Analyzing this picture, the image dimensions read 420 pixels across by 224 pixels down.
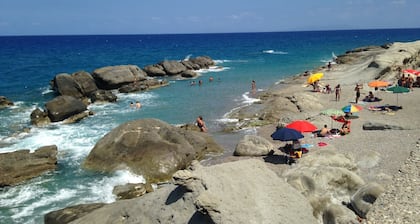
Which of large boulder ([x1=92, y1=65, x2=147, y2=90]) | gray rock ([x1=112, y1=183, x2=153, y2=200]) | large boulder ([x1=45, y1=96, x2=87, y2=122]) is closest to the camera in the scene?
gray rock ([x1=112, y1=183, x2=153, y2=200])

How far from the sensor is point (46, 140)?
25.4 metres

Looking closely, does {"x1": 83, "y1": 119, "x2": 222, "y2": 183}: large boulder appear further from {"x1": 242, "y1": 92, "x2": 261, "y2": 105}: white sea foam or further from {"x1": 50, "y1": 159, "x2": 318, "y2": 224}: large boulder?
{"x1": 242, "y1": 92, "x2": 261, "y2": 105}: white sea foam

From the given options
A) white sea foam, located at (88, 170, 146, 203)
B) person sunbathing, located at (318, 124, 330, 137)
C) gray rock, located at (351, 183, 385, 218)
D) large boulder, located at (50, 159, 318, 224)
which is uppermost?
large boulder, located at (50, 159, 318, 224)

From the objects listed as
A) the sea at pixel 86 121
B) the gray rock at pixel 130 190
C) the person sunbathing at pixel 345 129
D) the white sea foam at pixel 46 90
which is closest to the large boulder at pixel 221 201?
the gray rock at pixel 130 190

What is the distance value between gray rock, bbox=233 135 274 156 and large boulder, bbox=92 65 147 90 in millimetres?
27852

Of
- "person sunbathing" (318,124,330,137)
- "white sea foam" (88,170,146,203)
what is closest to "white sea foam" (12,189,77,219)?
"white sea foam" (88,170,146,203)

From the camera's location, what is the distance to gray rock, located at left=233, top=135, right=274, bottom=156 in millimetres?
20250

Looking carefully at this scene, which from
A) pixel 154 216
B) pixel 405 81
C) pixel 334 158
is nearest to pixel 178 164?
pixel 334 158

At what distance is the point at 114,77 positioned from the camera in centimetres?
4516

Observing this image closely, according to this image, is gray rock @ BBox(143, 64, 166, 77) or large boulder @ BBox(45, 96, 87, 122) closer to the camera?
large boulder @ BBox(45, 96, 87, 122)

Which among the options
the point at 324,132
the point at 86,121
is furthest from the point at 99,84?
the point at 324,132

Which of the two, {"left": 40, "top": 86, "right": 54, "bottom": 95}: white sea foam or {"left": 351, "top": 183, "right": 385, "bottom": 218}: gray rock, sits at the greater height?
{"left": 351, "top": 183, "right": 385, "bottom": 218}: gray rock

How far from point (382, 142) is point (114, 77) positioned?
33.2m

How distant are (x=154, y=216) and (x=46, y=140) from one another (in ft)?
60.1
